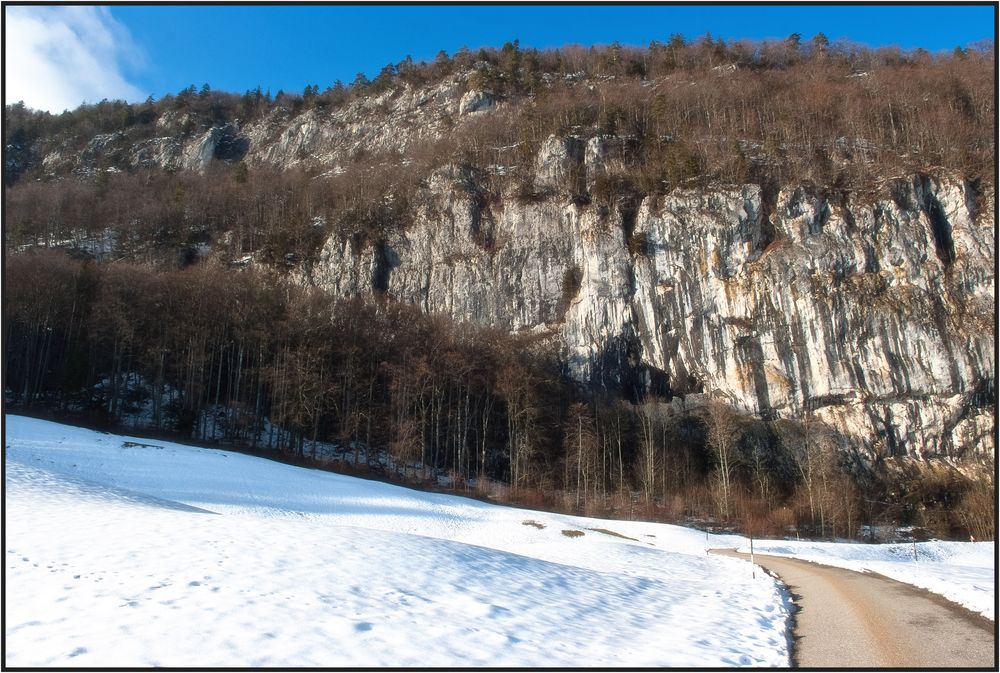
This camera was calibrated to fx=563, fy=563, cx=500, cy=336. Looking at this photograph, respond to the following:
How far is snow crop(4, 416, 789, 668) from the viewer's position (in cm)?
525

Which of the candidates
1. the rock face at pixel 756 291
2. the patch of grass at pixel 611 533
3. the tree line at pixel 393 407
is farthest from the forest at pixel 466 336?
the patch of grass at pixel 611 533

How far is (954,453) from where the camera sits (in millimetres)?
40125

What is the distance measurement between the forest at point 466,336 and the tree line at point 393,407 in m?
0.21

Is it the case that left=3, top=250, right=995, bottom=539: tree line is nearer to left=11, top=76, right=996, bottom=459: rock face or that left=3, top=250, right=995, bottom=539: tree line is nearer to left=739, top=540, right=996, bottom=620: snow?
left=11, top=76, right=996, bottom=459: rock face

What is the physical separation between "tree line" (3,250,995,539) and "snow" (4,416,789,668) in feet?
71.5

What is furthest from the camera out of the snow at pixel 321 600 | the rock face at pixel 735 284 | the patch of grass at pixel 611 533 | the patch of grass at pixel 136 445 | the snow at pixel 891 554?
the rock face at pixel 735 284

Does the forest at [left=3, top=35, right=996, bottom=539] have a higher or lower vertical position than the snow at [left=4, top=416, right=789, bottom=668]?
higher

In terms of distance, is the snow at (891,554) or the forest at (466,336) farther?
the forest at (466,336)

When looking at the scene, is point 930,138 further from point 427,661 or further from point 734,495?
point 427,661

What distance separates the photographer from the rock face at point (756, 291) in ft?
138

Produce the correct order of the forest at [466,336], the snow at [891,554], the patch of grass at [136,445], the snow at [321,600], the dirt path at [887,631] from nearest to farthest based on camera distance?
the snow at [321,600]
the dirt path at [887,631]
the snow at [891,554]
the patch of grass at [136,445]
the forest at [466,336]

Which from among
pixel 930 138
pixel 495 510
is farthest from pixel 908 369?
pixel 495 510

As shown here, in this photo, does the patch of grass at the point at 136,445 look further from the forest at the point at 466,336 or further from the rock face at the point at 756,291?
the rock face at the point at 756,291

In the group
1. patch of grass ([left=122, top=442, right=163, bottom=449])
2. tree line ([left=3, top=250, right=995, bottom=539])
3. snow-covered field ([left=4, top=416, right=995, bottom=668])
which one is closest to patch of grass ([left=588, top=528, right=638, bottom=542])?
snow-covered field ([left=4, top=416, right=995, bottom=668])
